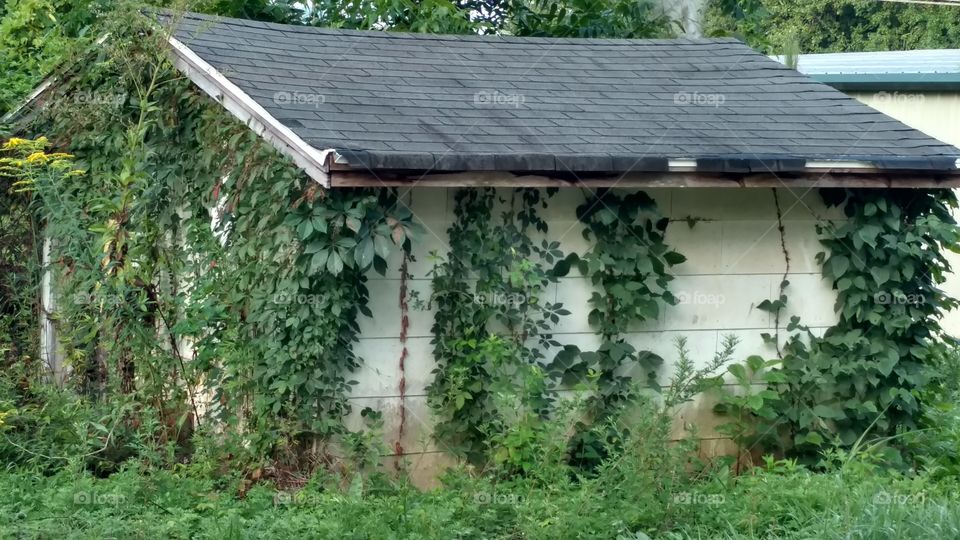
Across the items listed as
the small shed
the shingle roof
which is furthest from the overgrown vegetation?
the shingle roof

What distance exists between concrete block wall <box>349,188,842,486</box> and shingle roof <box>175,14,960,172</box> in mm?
466

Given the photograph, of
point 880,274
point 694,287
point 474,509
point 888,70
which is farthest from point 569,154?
point 888,70

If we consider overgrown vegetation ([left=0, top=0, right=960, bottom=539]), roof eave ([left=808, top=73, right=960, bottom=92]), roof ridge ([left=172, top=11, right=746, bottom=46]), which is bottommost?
overgrown vegetation ([left=0, top=0, right=960, bottom=539])

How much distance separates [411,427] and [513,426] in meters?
0.72

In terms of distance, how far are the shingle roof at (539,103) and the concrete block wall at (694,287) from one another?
1.53ft

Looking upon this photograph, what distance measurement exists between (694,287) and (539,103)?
70.7 inches

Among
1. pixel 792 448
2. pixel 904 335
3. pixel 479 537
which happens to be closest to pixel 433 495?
pixel 479 537

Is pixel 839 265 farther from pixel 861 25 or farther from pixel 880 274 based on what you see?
pixel 861 25

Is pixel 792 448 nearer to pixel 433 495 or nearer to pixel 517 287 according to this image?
pixel 517 287

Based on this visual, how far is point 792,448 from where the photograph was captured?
27.7 ft

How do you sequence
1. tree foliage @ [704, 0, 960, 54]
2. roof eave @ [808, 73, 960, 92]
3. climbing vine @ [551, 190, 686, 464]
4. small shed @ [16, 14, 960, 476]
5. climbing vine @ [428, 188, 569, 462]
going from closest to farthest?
small shed @ [16, 14, 960, 476], climbing vine @ [428, 188, 569, 462], climbing vine @ [551, 190, 686, 464], roof eave @ [808, 73, 960, 92], tree foliage @ [704, 0, 960, 54]

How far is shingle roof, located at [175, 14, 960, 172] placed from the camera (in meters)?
7.35

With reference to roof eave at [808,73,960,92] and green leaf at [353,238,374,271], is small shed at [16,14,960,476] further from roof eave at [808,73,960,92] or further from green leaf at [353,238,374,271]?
roof eave at [808,73,960,92]

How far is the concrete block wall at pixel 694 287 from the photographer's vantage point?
7.66 m
